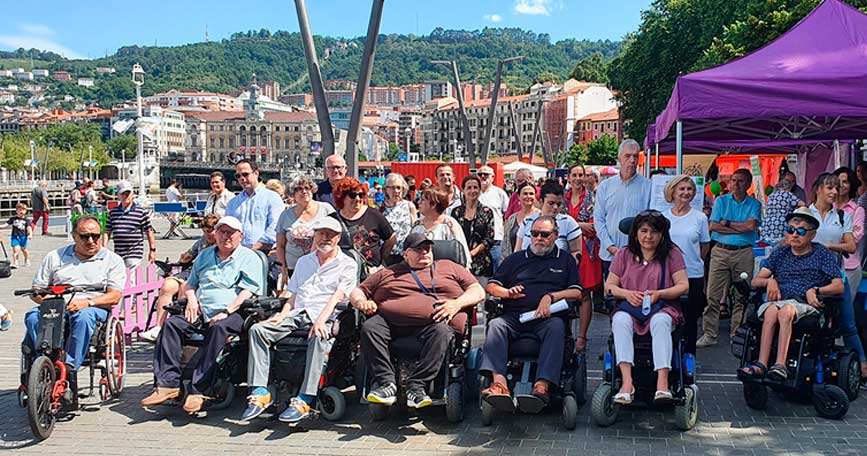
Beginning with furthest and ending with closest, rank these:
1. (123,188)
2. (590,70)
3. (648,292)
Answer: (590,70) → (123,188) → (648,292)

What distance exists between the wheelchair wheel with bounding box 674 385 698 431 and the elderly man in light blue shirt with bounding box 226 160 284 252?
4350 millimetres

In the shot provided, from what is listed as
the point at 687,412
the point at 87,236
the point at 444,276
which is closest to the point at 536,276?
the point at 444,276

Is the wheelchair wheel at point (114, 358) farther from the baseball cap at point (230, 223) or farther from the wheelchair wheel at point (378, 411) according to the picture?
the wheelchair wheel at point (378, 411)

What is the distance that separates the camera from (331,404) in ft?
19.7

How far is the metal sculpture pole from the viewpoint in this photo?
38.4ft

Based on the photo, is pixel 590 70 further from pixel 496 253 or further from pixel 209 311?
pixel 209 311

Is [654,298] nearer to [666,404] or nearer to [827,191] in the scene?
[666,404]

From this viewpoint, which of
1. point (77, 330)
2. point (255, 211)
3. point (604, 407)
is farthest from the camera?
point (255, 211)

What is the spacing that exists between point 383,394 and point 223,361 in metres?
1.33

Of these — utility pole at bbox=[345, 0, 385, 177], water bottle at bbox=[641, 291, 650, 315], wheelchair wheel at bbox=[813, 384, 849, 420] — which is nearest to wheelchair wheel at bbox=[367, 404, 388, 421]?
water bottle at bbox=[641, 291, 650, 315]

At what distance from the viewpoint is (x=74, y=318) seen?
237 inches

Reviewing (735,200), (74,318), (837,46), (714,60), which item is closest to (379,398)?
(74,318)

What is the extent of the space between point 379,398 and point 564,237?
8.43ft

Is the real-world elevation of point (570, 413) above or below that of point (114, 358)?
below
